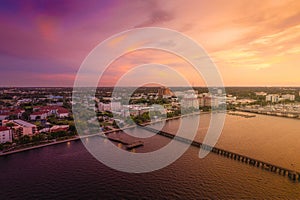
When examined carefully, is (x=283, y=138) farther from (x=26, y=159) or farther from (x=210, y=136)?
(x=26, y=159)

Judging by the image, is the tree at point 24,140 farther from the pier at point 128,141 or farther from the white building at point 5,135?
the pier at point 128,141

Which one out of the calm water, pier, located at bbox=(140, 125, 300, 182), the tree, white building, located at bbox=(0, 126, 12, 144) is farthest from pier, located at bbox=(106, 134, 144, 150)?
white building, located at bbox=(0, 126, 12, 144)

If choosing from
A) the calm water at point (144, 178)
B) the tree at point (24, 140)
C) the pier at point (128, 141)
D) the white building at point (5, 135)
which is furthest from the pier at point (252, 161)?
the white building at point (5, 135)

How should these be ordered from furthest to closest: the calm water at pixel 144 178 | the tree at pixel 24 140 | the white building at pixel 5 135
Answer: the tree at pixel 24 140
the white building at pixel 5 135
the calm water at pixel 144 178

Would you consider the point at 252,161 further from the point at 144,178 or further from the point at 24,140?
the point at 24,140

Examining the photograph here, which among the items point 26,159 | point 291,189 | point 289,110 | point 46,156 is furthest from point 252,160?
point 289,110

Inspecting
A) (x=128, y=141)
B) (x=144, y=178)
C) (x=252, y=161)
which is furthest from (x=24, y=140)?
(x=252, y=161)

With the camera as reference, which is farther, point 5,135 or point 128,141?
point 128,141

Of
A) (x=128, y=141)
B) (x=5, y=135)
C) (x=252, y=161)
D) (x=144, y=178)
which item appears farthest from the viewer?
(x=128, y=141)

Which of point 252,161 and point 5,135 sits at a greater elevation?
point 5,135
